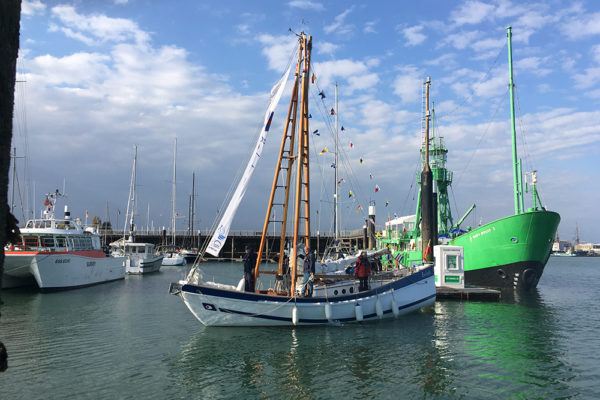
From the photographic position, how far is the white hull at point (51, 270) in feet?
92.2

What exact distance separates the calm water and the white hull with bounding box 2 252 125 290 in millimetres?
7737

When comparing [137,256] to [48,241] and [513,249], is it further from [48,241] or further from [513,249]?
[513,249]

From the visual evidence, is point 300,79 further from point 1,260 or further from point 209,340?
point 1,260

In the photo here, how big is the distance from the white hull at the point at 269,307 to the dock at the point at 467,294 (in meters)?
9.43

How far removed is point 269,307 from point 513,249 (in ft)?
70.2

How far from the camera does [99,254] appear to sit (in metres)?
36.2

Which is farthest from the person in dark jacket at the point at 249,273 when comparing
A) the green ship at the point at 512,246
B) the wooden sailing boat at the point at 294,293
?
the green ship at the point at 512,246

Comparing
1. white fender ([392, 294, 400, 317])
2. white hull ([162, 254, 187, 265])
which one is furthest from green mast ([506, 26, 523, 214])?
white hull ([162, 254, 187, 265])

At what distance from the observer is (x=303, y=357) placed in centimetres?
1341

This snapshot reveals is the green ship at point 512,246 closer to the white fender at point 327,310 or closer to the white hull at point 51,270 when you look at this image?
the white fender at point 327,310

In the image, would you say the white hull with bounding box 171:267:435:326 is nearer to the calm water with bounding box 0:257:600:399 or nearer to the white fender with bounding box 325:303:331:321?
the white fender with bounding box 325:303:331:321

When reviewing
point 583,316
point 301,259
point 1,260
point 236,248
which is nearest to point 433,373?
point 301,259

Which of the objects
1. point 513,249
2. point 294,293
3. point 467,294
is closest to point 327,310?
point 294,293

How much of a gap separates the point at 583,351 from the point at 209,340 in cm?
1368
